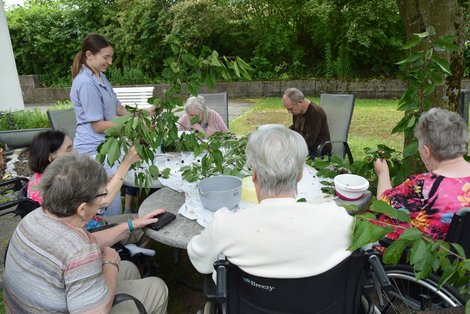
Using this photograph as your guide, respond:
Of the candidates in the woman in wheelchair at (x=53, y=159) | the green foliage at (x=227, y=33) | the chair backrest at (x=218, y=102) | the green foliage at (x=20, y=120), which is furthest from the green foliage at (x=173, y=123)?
the green foliage at (x=227, y=33)

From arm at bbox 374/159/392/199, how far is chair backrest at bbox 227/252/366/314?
0.75m

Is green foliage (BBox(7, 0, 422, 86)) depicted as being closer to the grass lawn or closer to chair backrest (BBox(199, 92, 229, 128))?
the grass lawn

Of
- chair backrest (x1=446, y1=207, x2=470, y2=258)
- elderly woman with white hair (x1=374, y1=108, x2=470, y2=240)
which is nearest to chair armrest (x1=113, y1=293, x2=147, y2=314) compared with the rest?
elderly woman with white hair (x1=374, y1=108, x2=470, y2=240)

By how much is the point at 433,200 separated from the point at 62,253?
1567mm

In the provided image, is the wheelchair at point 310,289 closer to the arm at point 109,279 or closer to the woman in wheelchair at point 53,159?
the arm at point 109,279

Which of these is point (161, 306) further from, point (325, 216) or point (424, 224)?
point (424, 224)

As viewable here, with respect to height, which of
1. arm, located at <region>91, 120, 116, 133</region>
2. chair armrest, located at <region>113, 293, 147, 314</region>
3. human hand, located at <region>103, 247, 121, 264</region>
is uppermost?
arm, located at <region>91, 120, 116, 133</region>

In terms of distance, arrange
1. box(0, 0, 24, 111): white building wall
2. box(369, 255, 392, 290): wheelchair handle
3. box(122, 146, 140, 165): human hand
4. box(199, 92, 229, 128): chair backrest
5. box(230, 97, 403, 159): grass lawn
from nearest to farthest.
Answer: box(369, 255, 392, 290): wheelchair handle < box(122, 146, 140, 165): human hand < box(199, 92, 229, 128): chair backrest < box(230, 97, 403, 159): grass lawn < box(0, 0, 24, 111): white building wall

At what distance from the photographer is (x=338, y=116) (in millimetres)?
4297

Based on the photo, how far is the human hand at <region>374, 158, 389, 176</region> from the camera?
212cm

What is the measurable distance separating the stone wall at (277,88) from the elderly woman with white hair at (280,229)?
9.20 metres

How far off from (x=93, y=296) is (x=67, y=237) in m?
0.24

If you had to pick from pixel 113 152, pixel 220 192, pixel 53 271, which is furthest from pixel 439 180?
pixel 53 271

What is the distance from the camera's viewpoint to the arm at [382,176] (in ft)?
6.60
